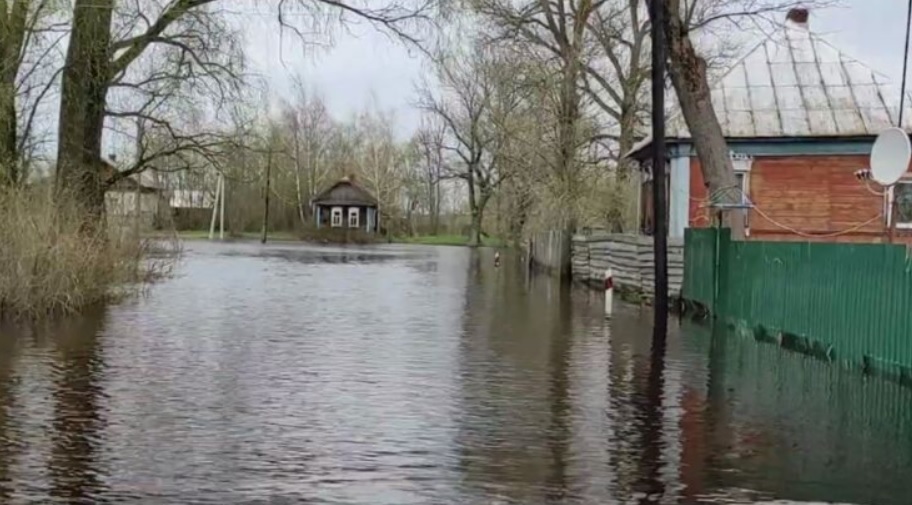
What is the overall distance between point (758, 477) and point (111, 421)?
4.98 meters

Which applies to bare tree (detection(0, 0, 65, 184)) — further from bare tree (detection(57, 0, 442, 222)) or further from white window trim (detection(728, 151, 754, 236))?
white window trim (detection(728, 151, 754, 236))

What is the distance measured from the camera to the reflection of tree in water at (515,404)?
24.9 ft

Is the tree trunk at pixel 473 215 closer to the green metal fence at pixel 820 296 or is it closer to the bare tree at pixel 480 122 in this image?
the bare tree at pixel 480 122

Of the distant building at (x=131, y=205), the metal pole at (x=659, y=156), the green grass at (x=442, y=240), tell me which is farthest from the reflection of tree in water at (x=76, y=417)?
the green grass at (x=442, y=240)

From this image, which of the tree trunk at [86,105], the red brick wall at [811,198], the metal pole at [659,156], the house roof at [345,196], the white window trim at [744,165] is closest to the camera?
the metal pole at [659,156]

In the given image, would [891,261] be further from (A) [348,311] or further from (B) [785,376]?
(A) [348,311]

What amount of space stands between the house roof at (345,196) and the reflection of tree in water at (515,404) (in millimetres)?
77783

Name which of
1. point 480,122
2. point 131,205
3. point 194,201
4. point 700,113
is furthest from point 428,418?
point 194,201

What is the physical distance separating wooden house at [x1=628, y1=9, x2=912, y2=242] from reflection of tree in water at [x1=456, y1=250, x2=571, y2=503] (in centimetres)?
840

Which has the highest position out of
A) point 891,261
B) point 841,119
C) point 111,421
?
point 841,119

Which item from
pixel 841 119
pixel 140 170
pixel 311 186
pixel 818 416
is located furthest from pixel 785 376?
pixel 311 186

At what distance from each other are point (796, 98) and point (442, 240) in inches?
2782

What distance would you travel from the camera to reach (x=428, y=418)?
9781 millimetres

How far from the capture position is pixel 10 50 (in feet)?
68.5
